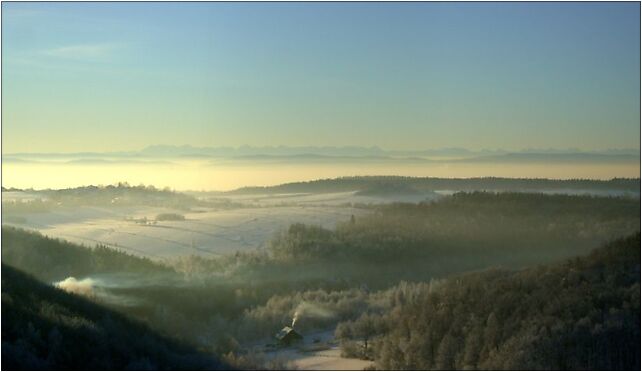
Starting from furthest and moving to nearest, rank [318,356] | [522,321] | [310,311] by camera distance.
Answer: [310,311]
[318,356]
[522,321]

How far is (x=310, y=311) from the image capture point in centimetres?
1839

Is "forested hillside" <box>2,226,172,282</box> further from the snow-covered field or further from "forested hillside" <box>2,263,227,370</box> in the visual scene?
"forested hillside" <box>2,263,227,370</box>

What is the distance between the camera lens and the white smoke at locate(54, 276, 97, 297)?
18.0m

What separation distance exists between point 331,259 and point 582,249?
5.19m

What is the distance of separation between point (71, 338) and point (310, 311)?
226 inches

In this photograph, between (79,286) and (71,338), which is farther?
(79,286)

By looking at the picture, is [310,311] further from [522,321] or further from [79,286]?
[522,321]

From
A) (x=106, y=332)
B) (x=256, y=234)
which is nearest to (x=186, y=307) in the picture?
(x=256, y=234)

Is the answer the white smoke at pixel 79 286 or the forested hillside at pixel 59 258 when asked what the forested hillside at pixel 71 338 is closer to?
the white smoke at pixel 79 286

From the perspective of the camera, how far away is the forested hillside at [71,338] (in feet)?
42.9

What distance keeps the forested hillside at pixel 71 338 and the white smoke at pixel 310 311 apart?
9.40 feet

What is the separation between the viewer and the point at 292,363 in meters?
15.9

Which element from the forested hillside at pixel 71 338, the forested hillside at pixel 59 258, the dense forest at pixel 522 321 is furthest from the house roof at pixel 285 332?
the forested hillside at pixel 59 258

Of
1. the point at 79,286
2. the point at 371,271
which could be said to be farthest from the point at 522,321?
the point at 79,286
